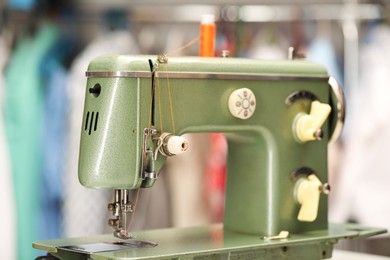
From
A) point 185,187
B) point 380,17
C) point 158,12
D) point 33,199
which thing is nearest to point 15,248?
point 33,199

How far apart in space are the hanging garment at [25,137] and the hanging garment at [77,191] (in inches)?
4.9

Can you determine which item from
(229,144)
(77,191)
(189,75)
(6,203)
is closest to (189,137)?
(77,191)

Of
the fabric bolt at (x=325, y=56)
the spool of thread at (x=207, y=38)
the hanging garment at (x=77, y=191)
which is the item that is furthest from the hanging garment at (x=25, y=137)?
the spool of thread at (x=207, y=38)

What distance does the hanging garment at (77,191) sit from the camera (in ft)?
12.5

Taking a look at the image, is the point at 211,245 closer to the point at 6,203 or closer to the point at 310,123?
the point at 310,123

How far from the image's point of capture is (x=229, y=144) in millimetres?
2365

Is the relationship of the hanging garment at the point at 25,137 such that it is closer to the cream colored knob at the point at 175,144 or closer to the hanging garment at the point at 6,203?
the hanging garment at the point at 6,203

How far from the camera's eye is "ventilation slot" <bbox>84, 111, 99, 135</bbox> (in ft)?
6.66

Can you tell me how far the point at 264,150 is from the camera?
2.30 m

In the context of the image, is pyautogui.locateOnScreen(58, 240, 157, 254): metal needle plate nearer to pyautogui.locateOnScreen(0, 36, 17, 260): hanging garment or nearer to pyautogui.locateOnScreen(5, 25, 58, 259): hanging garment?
pyautogui.locateOnScreen(0, 36, 17, 260): hanging garment

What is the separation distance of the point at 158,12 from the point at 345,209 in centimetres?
116

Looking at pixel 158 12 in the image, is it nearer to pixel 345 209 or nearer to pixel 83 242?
pixel 345 209

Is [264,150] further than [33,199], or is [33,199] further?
[33,199]

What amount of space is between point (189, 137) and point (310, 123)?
1765 mm
